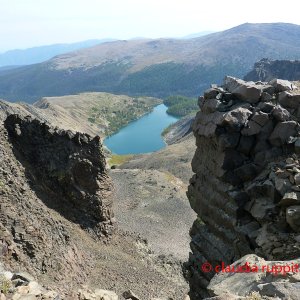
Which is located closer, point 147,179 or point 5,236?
point 5,236

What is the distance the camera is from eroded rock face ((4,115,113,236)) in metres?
48.0

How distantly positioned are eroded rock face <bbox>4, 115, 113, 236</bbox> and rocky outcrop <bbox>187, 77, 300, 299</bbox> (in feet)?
62.8

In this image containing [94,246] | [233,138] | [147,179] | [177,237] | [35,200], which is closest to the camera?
[233,138]

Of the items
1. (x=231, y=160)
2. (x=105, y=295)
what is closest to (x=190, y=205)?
(x=231, y=160)

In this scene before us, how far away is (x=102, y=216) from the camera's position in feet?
166

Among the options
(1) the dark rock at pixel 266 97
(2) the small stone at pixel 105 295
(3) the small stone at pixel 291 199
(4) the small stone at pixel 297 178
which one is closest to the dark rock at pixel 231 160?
(1) the dark rock at pixel 266 97

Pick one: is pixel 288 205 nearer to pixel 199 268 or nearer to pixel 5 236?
pixel 199 268

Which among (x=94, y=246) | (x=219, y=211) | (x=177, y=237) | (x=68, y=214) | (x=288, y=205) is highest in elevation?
(x=288, y=205)

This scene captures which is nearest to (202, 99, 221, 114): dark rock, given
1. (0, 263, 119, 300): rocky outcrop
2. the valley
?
the valley

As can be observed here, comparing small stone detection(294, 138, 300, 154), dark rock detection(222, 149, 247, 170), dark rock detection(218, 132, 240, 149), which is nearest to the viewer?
small stone detection(294, 138, 300, 154)

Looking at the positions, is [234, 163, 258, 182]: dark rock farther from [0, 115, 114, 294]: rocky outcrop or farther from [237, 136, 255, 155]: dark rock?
[0, 115, 114, 294]: rocky outcrop

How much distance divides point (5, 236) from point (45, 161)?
1630cm

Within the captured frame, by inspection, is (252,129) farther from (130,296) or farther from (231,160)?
(130,296)

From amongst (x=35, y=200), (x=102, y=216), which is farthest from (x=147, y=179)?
(x=35, y=200)
